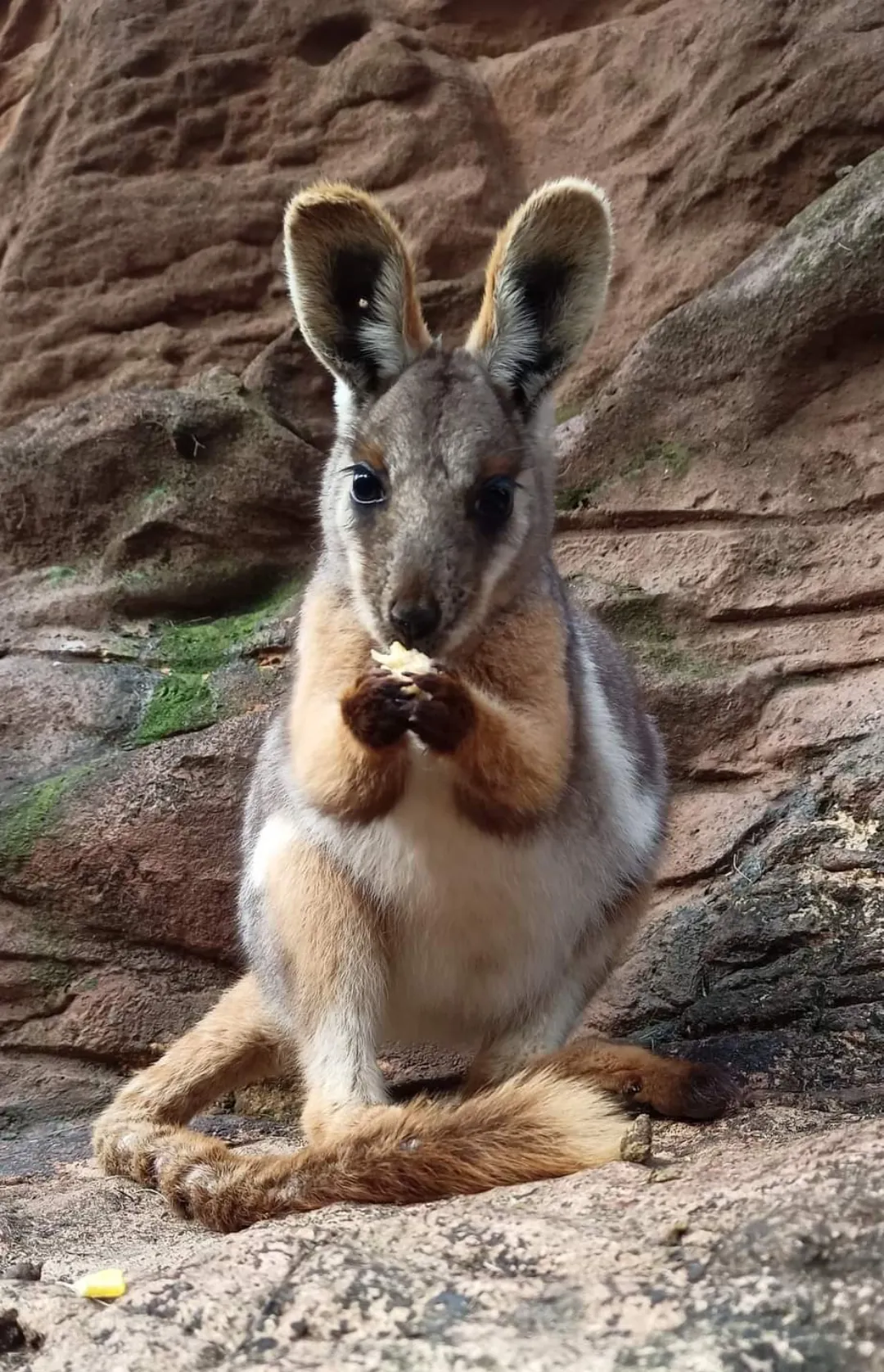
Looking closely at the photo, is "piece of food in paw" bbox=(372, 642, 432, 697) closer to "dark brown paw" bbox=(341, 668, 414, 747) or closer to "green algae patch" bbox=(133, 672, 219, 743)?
"dark brown paw" bbox=(341, 668, 414, 747)

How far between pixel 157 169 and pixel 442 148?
3.94 ft

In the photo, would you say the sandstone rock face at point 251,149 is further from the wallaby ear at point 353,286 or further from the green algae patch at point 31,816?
the wallaby ear at point 353,286

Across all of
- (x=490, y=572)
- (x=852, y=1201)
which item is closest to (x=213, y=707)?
(x=490, y=572)

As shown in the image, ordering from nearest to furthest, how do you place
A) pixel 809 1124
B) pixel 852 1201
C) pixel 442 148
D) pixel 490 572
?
pixel 852 1201, pixel 809 1124, pixel 490 572, pixel 442 148

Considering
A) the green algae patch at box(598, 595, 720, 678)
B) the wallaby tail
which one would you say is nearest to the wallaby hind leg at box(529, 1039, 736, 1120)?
the wallaby tail

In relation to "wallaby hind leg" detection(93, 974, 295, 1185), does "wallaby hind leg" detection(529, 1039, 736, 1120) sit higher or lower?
higher

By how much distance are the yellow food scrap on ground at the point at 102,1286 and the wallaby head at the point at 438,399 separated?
45.1 inches

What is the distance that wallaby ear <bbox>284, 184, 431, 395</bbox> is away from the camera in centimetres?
265

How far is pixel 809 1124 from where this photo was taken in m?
2.30

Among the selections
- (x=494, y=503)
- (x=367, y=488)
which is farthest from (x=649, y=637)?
(x=367, y=488)

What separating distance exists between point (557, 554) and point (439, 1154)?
2808 millimetres

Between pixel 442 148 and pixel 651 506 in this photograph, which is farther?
pixel 442 148

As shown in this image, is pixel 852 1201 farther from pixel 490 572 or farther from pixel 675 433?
pixel 675 433

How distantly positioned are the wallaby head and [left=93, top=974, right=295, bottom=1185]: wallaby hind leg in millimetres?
1113
